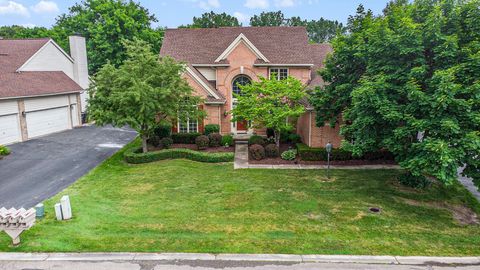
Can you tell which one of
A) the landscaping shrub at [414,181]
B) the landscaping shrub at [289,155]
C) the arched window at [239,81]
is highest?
the arched window at [239,81]

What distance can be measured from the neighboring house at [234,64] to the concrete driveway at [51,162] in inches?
241

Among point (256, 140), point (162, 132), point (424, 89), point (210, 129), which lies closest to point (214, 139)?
point (210, 129)

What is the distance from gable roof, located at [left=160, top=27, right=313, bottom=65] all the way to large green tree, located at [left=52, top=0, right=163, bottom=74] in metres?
10.5

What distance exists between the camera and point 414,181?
17094mm

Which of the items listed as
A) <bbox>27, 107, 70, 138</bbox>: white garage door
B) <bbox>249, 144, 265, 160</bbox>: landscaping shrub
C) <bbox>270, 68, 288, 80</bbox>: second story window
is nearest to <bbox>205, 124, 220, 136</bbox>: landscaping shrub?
<bbox>249, 144, 265, 160</bbox>: landscaping shrub

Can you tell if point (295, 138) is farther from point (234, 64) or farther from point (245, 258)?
point (245, 258)

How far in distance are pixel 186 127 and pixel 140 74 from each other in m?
6.29

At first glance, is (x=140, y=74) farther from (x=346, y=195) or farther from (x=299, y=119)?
(x=346, y=195)

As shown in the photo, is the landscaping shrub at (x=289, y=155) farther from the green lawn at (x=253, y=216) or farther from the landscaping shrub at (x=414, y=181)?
the landscaping shrub at (x=414, y=181)

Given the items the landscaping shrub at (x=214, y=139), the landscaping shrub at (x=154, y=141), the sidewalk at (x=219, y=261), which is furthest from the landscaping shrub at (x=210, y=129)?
the sidewalk at (x=219, y=261)

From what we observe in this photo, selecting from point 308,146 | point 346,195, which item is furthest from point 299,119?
point 346,195

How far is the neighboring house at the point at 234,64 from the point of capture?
26000 millimetres

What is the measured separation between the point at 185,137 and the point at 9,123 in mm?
12418

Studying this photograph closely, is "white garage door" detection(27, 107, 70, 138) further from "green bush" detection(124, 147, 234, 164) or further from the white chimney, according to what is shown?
"green bush" detection(124, 147, 234, 164)
